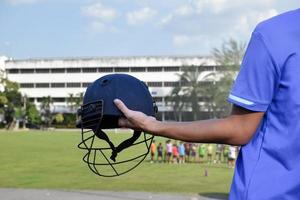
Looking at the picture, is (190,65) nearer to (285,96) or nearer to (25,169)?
(25,169)

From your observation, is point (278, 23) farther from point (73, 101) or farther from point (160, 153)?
point (73, 101)

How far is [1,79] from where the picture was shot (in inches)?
3703

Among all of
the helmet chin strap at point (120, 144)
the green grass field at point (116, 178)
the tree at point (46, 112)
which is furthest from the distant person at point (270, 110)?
the tree at point (46, 112)

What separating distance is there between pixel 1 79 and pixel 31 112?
305 inches

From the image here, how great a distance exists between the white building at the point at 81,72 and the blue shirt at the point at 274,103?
100m

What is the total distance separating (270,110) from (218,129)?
0.16 meters

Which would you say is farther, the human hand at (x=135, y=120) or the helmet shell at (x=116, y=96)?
the helmet shell at (x=116, y=96)

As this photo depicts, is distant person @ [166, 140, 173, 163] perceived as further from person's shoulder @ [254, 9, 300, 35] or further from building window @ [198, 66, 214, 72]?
building window @ [198, 66, 214, 72]

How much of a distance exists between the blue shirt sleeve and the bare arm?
4 cm

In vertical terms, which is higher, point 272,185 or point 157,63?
point 157,63

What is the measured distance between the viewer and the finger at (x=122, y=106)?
1890mm

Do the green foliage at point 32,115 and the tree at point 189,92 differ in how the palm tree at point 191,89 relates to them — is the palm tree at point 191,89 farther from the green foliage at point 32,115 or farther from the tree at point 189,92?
the green foliage at point 32,115

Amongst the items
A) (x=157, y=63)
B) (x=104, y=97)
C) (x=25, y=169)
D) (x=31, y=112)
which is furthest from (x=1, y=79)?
(x=104, y=97)

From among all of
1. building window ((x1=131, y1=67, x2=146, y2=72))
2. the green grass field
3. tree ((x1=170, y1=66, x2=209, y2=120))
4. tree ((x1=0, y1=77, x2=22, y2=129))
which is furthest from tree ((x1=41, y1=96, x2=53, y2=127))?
the green grass field
